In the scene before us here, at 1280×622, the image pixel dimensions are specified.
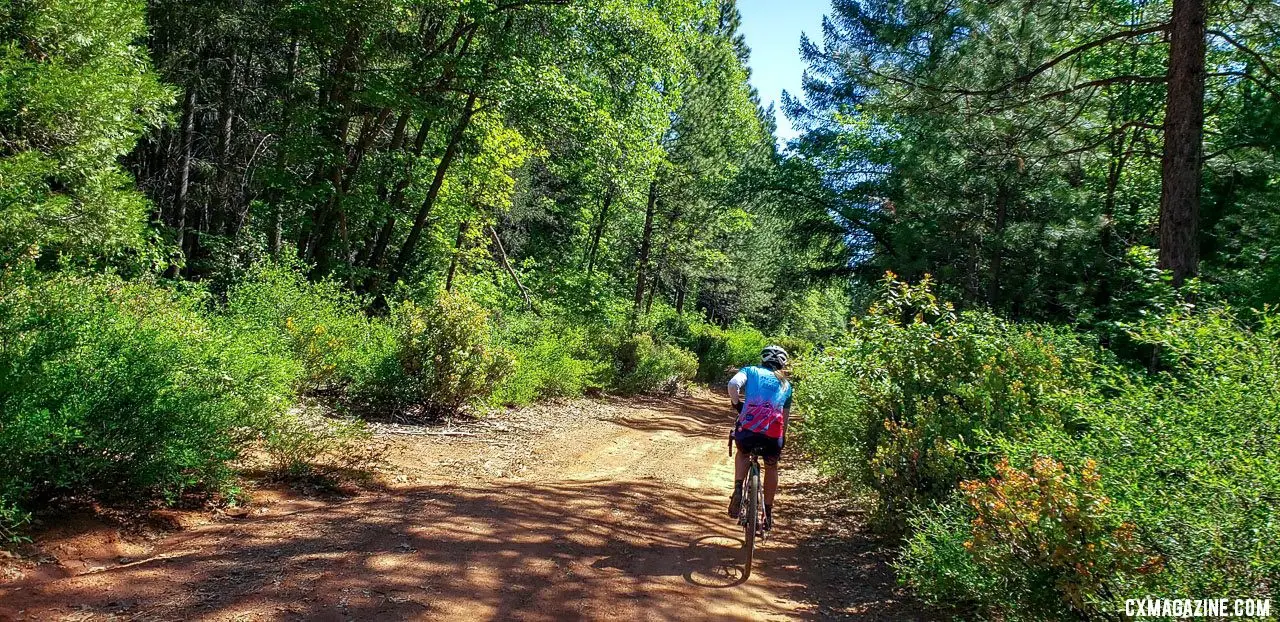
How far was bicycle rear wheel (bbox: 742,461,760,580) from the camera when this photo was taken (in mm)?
5258

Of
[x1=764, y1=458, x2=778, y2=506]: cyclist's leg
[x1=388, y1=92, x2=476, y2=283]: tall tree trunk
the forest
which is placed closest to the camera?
the forest

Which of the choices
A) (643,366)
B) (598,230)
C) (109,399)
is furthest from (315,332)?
(598,230)

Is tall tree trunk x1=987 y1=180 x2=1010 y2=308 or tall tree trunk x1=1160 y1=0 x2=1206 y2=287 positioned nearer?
tall tree trunk x1=1160 y1=0 x2=1206 y2=287

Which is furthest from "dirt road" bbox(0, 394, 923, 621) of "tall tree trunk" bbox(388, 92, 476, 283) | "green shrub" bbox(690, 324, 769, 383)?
"green shrub" bbox(690, 324, 769, 383)

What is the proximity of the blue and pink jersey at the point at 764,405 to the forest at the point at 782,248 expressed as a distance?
3.36 feet

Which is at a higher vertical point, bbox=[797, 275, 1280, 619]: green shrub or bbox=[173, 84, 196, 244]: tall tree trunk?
bbox=[173, 84, 196, 244]: tall tree trunk

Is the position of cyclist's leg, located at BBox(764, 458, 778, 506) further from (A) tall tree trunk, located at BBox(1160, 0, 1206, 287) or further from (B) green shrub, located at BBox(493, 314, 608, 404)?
(B) green shrub, located at BBox(493, 314, 608, 404)

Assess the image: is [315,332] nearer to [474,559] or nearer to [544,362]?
[544,362]

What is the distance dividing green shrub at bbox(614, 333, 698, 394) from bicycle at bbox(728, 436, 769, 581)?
13.2m

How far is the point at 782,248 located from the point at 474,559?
57.1 ft

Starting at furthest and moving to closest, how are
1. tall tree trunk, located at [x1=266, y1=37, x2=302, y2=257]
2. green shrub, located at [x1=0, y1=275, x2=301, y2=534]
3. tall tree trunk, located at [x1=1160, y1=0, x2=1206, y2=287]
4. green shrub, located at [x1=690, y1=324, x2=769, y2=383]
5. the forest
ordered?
1. green shrub, located at [x1=690, y1=324, x2=769, y2=383]
2. tall tree trunk, located at [x1=266, y1=37, x2=302, y2=257]
3. tall tree trunk, located at [x1=1160, y1=0, x2=1206, y2=287]
4. green shrub, located at [x1=0, y1=275, x2=301, y2=534]
5. the forest

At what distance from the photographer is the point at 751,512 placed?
5477 millimetres

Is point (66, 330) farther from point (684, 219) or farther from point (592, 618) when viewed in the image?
point (684, 219)

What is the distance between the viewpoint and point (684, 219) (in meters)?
28.4
